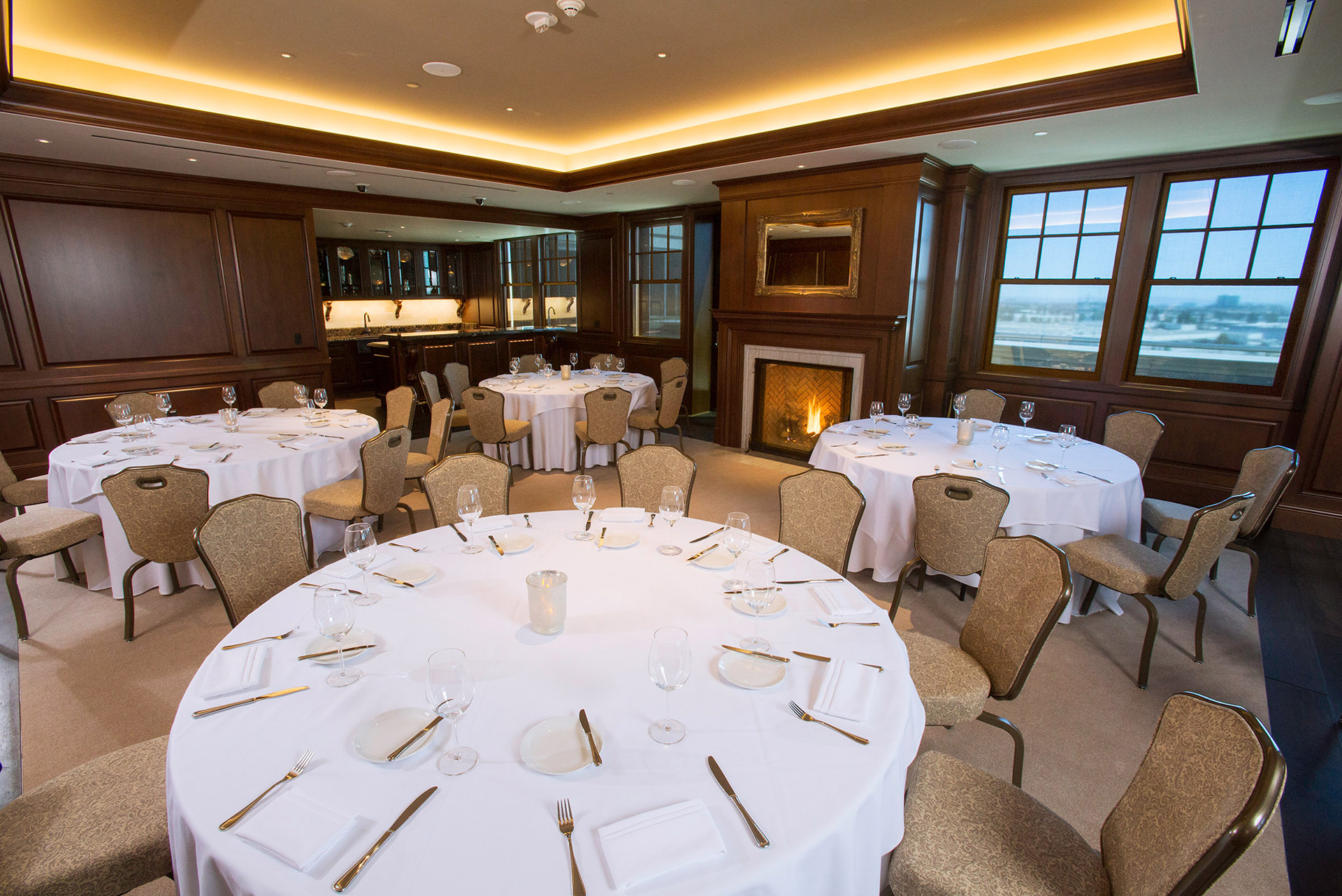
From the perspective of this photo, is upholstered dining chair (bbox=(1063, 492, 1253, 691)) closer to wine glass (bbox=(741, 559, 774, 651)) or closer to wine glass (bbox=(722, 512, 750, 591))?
wine glass (bbox=(722, 512, 750, 591))

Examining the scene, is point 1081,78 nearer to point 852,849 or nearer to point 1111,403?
point 1111,403

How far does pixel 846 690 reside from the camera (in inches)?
A: 57.7

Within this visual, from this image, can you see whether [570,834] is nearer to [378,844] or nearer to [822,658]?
[378,844]

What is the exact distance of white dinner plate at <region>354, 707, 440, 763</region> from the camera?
1254 mm

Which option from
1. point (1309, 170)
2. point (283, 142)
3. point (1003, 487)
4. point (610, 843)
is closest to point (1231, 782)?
point (610, 843)

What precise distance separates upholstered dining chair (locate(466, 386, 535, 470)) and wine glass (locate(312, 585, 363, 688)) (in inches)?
158

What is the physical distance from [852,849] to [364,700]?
1.14 meters

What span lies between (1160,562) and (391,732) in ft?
11.7

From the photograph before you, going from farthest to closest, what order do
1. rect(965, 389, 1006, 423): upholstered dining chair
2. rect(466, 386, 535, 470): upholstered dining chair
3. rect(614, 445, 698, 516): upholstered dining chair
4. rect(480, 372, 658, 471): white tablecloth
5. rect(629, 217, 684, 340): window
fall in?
rect(629, 217, 684, 340): window
rect(480, 372, 658, 471): white tablecloth
rect(466, 386, 535, 470): upholstered dining chair
rect(965, 389, 1006, 423): upholstered dining chair
rect(614, 445, 698, 516): upholstered dining chair

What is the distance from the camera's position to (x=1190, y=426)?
510 cm

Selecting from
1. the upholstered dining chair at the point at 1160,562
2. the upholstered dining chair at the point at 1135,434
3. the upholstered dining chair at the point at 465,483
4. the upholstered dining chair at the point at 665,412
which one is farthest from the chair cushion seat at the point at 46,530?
the upholstered dining chair at the point at 1135,434

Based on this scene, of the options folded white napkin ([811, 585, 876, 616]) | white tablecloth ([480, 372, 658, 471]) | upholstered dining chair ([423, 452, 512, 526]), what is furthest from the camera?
white tablecloth ([480, 372, 658, 471])

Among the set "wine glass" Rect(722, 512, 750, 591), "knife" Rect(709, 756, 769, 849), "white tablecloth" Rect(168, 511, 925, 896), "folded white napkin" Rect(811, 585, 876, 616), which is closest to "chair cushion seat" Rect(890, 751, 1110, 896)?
"white tablecloth" Rect(168, 511, 925, 896)

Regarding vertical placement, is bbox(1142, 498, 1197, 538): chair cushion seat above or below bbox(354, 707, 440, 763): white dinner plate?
below
